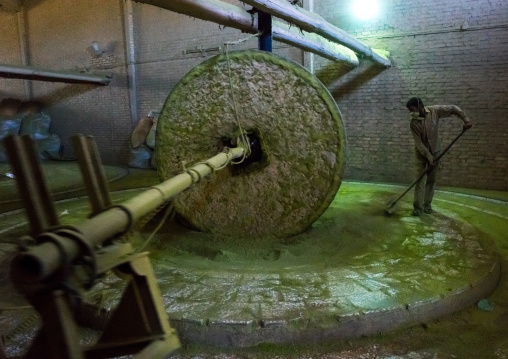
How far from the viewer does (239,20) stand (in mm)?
4652

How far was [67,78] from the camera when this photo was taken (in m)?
10.7

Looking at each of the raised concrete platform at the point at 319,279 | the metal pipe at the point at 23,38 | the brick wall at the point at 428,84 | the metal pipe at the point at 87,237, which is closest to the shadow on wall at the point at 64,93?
the metal pipe at the point at 23,38

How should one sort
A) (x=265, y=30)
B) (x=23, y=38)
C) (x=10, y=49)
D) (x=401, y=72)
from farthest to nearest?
(x=10, y=49) → (x=23, y=38) → (x=401, y=72) → (x=265, y=30)

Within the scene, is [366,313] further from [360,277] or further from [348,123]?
[348,123]

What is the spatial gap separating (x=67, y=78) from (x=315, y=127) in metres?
8.99

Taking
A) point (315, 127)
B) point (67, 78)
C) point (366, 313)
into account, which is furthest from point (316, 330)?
point (67, 78)

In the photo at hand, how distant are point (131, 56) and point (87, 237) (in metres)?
11.4

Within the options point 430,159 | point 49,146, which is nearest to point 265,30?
point 430,159

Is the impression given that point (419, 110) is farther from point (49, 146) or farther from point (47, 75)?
point (49, 146)

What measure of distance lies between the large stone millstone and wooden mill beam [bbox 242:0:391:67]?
471 millimetres

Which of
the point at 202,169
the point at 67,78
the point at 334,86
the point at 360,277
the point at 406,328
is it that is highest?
the point at 67,78

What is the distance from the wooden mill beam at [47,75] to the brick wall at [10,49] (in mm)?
4441

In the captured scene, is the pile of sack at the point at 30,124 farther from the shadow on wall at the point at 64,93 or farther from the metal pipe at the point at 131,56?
the metal pipe at the point at 131,56

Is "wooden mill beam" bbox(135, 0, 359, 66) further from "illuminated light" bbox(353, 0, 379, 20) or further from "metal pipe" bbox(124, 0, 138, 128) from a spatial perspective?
"metal pipe" bbox(124, 0, 138, 128)
